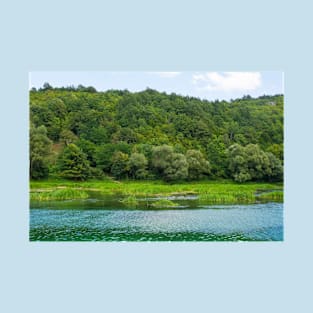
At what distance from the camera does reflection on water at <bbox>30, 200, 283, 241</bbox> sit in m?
18.4

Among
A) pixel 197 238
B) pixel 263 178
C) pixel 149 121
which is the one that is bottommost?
pixel 197 238

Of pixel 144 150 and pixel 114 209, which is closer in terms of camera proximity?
pixel 114 209

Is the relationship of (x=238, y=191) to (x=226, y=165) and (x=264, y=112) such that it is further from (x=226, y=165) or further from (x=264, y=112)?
(x=264, y=112)

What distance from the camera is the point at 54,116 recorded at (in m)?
26.9

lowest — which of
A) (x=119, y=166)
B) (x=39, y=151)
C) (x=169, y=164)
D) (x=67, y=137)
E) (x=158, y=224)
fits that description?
(x=158, y=224)

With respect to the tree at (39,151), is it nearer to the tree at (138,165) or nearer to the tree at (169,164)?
the tree at (138,165)

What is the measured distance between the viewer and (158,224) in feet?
65.0

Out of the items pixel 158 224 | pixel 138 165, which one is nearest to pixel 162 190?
pixel 138 165

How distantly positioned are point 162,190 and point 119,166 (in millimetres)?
3149

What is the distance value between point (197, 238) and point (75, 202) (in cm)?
904

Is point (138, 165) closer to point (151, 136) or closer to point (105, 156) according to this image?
point (105, 156)

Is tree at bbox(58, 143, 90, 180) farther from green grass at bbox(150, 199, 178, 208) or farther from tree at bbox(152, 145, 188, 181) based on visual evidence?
green grass at bbox(150, 199, 178, 208)

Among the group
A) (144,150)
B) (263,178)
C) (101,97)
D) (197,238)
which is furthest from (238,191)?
(101,97)

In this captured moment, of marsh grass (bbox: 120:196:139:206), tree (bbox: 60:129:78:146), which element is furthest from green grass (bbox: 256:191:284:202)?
tree (bbox: 60:129:78:146)
